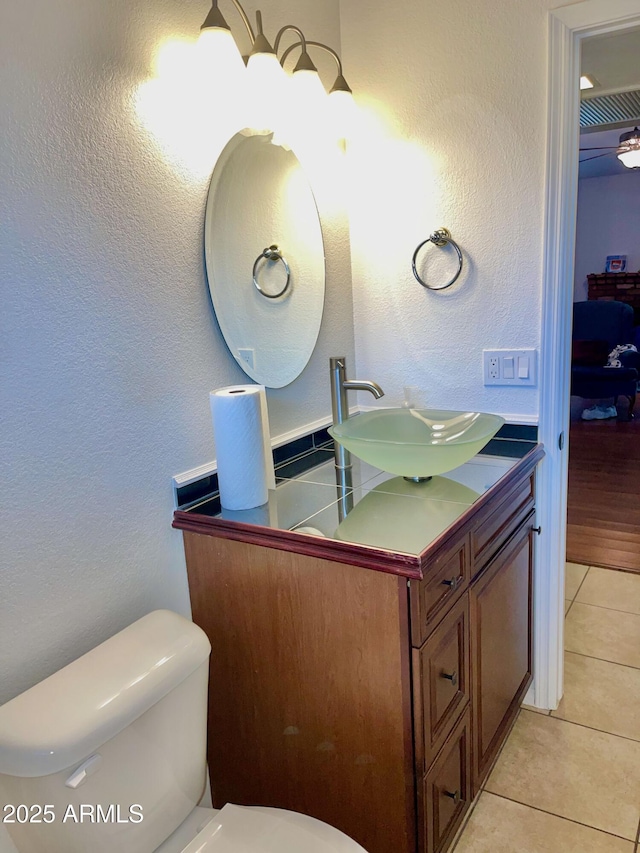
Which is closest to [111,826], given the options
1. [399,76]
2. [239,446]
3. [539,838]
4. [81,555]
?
[81,555]

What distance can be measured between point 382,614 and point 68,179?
103 cm

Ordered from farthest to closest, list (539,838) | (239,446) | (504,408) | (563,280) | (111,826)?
1. (504,408)
2. (563,280)
3. (539,838)
4. (239,446)
5. (111,826)

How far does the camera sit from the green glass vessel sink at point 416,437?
4.69ft

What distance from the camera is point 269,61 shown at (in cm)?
148

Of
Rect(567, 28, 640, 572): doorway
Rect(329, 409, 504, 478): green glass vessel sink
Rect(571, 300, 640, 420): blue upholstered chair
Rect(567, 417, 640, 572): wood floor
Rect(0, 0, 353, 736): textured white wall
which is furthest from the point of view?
Rect(571, 300, 640, 420): blue upholstered chair

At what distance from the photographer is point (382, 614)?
119 centimetres

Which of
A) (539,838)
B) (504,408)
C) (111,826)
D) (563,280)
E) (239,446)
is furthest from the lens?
(504,408)

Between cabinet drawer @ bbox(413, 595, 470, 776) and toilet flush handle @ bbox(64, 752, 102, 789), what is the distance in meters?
0.58

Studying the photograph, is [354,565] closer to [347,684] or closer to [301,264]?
[347,684]

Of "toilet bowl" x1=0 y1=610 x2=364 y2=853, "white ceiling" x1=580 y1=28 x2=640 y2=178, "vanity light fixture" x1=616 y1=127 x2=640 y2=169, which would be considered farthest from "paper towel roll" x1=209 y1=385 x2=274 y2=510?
"vanity light fixture" x1=616 y1=127 x2=640 y2=169

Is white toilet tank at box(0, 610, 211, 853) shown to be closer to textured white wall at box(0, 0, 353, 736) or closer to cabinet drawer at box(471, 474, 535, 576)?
textured white wall at box(0, 0, 353, 736)

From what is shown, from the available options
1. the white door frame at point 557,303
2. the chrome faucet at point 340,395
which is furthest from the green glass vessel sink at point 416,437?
the white door frame at point 557,303

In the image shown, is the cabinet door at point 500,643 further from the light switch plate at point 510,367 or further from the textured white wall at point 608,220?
the textured white wall at point 608,220

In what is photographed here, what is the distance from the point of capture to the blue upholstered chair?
5.81 meters
